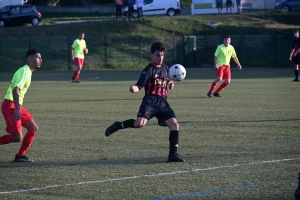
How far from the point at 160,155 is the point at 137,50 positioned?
31884 mm

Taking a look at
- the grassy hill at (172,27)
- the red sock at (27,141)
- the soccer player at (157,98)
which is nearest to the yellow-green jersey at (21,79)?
the red sock at (27,141)

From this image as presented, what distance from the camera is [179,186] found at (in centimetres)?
704

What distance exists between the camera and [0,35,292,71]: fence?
3912 centimetres

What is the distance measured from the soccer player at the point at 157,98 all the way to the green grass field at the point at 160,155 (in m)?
0.42

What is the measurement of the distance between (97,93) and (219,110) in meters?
6.75

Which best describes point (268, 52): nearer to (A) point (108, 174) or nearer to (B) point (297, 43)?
(B) point (297, 43)

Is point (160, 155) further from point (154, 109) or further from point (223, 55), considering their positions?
point (223, 55)

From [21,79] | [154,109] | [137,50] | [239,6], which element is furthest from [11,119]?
[239,6]

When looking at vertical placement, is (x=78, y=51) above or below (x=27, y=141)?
below

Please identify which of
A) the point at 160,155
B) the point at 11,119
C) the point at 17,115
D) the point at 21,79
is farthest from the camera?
the point at 160,155

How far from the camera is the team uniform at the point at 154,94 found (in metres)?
8.64

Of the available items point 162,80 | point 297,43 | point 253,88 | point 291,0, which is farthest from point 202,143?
point 291,0

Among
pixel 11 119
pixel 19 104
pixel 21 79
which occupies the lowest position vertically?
pixel 11 119

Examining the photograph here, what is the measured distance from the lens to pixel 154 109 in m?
8.66
